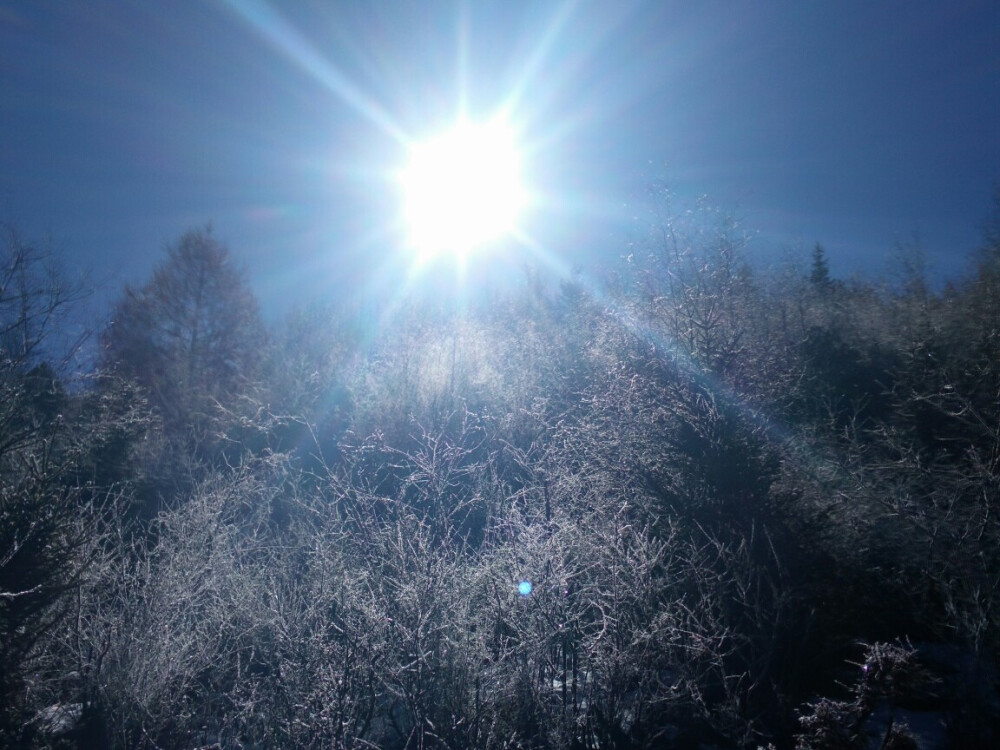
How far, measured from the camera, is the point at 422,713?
404cm

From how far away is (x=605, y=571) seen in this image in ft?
15.5

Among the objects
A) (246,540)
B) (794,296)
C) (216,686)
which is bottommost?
(216,686)

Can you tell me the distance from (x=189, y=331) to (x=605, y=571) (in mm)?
19586

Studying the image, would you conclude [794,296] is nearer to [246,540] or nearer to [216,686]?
[246,540]

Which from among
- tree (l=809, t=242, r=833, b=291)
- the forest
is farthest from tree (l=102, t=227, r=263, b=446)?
tree (l=809, t=242, r=833, b=291)

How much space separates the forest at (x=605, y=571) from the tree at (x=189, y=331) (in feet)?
23.1

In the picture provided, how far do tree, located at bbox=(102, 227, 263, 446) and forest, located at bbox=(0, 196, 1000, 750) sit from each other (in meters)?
7.03

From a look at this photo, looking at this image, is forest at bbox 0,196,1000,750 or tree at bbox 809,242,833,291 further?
tree at bbox 809,242,833,291

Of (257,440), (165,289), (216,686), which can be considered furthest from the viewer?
(165,289)

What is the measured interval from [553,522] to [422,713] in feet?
5.71

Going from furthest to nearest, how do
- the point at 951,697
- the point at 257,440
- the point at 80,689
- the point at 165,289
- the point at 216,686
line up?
the point at 165,289 < the point at 257,440 < the point at 216,686 < the point at 80,689 < the point at 951,697

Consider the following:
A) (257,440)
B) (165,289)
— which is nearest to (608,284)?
(257,440)

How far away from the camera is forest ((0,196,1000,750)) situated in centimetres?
426

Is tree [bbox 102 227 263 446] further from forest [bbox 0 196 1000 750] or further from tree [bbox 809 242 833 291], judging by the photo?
tree [bbox 809 242 833 291]
